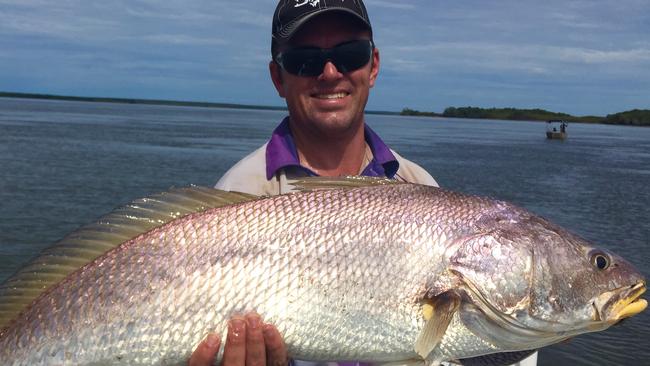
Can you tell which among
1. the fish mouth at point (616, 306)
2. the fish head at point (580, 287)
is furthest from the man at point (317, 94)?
the fish mouth at point (616, 306)

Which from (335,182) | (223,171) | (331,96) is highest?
(331,96)

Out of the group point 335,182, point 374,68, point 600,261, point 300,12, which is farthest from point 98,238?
point 600,261

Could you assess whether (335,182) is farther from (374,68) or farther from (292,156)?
(374,68)

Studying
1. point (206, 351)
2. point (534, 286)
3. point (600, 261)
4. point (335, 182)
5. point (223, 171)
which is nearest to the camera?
point (206, 351)

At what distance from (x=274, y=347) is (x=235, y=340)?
0.63 feet

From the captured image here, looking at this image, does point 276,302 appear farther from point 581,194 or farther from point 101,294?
point 581,194

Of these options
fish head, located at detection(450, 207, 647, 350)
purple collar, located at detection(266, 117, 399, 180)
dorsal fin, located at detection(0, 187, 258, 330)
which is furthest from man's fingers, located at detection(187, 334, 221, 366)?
purple collar, located at detection(266, 117, 399, 180)

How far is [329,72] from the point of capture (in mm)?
4090

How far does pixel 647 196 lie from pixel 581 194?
9.31 ft

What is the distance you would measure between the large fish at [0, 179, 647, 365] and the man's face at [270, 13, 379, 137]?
42.0 inches

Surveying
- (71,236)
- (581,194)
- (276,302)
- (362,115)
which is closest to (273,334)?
(276,302)

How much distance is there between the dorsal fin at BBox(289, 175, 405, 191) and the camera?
334cm

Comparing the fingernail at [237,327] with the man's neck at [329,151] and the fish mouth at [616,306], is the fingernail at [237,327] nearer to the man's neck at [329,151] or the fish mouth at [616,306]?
the man's neck at [329,151]

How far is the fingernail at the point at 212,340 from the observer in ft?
9.55
